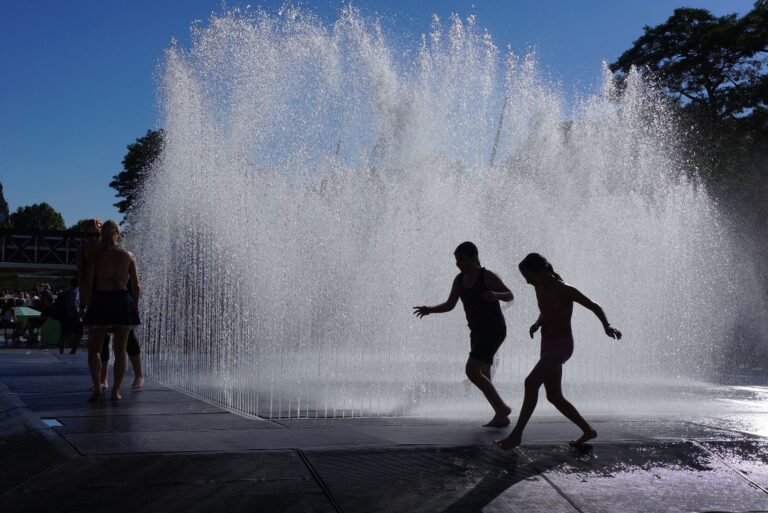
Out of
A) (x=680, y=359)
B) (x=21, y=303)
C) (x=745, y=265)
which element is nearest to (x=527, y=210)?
(x=680, y=359)

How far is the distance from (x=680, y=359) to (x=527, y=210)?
4524mm

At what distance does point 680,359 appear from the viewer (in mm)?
16859

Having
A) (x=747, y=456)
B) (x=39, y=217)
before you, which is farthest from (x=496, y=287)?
(x=39, y=217)

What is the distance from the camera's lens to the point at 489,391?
662cm

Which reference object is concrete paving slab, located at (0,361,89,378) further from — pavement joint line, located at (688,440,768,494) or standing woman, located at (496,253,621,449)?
pavement joint line, located at (688,440,768,494)

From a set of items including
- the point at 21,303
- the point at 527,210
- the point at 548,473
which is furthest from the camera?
the point at 21,303

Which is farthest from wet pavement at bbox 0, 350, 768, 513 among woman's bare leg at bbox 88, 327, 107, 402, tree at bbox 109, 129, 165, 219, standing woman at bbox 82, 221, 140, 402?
tree at bbox 109, 129, 165, 219

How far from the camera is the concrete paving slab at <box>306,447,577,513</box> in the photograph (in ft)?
14.3

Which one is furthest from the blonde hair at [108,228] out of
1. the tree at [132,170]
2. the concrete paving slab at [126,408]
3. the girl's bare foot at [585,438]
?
the tree at [132,170]

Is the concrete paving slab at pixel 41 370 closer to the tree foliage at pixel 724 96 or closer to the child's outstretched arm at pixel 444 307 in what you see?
the child's outstretched arm at pixel 444 307

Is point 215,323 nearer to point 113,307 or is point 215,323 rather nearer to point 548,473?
point 113,307

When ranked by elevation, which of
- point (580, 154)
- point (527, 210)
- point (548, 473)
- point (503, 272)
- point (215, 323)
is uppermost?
point (580, 154)

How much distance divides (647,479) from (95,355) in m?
4.77

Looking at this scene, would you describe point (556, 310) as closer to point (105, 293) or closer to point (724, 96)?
point (105, 293)
